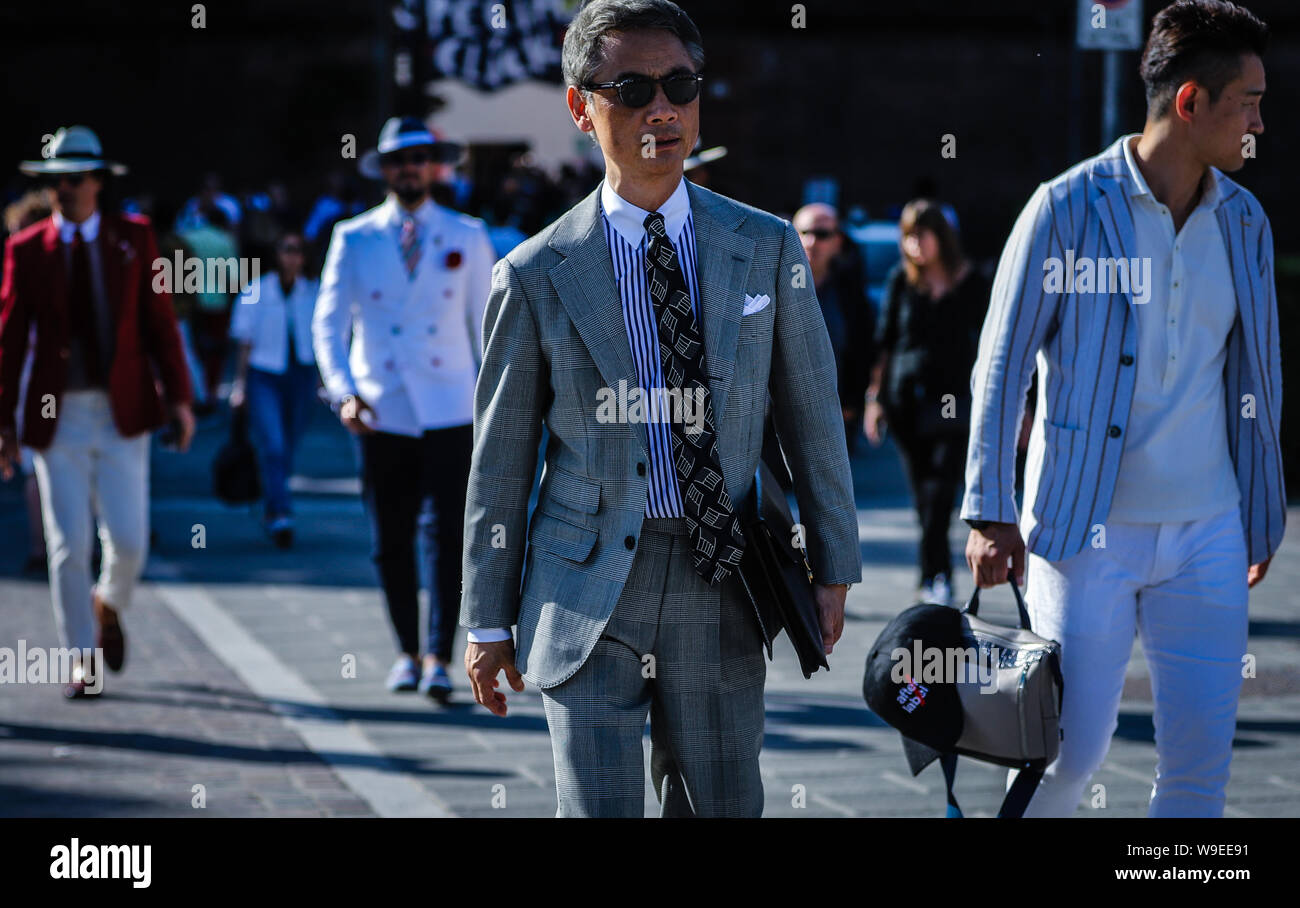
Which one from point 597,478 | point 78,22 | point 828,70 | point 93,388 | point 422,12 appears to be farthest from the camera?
point 78,22

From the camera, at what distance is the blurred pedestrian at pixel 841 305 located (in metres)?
8.41

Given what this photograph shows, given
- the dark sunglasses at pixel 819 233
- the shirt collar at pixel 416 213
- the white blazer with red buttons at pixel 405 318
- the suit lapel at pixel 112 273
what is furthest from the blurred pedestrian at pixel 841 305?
the suit lapel at pixel 112 273

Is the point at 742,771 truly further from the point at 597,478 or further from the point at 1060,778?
the point at 1060,778

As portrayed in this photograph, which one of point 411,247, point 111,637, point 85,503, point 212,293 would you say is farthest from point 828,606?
point 212,293

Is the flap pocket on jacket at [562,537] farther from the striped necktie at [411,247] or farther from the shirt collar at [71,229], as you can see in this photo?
the shirt collar at [71,229]

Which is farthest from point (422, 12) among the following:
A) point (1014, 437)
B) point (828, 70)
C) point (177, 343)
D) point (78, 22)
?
point (78, 22)

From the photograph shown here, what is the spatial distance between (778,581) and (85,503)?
456cm

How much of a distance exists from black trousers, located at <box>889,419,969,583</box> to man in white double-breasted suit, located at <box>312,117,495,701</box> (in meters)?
2.53

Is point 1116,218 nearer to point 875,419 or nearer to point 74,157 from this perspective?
point 74,157

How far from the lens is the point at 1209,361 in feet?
13.6

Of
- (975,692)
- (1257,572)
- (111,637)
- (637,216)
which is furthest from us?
(111,637)

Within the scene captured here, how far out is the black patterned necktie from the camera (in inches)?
138

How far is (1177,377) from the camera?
13.5 ft
